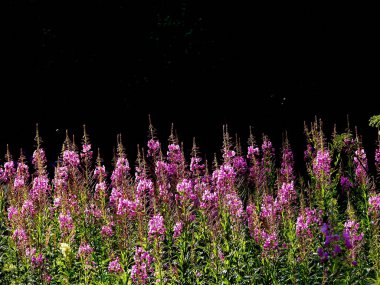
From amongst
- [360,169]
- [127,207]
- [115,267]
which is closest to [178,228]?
[127,207]

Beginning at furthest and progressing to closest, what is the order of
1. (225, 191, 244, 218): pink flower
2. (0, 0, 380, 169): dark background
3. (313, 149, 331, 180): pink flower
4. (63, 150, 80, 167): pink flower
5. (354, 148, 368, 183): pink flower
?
(0, 0, 380, 169): dark background
(354, 148, 368, 183): pink flower
(313, 149, 331, 180): pink flower
(63, 150, 80, 167): pink flower
(225, 191, 244, 218): pink flower

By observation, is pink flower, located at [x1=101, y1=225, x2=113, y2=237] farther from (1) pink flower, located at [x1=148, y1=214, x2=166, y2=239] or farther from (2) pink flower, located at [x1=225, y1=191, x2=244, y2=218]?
(2) pink flower, located at [x1=225, y1=191, x2=244, y2=218]

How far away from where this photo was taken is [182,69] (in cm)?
1145

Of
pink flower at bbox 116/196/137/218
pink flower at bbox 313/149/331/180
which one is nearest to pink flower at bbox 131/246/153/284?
pink flower at bbox 116/196/137/218

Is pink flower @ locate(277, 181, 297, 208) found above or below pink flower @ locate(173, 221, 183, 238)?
above

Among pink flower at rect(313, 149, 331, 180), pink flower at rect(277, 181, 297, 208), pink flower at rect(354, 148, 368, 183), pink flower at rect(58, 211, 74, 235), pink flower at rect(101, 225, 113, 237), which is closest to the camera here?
pink flower at rect(58, 211, 74, 235)

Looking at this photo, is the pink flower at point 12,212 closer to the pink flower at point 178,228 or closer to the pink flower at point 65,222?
the pink flower at point 65,222

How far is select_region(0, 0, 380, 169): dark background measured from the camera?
11297 millimetres

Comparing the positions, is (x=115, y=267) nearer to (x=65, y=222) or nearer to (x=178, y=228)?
(x=178, y=228)

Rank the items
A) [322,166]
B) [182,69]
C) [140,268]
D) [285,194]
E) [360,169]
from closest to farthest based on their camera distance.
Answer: [140,268]
[285,194]
[322,166]
[360,169]
[182,69]

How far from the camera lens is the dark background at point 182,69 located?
11297 mm

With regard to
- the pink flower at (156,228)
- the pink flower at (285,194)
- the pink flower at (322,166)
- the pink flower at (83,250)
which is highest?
the pink flower at (322,166)

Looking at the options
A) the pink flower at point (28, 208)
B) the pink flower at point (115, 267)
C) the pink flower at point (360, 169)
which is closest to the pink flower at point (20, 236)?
the pink flower at point (28, 208)

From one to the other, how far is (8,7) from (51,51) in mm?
996
